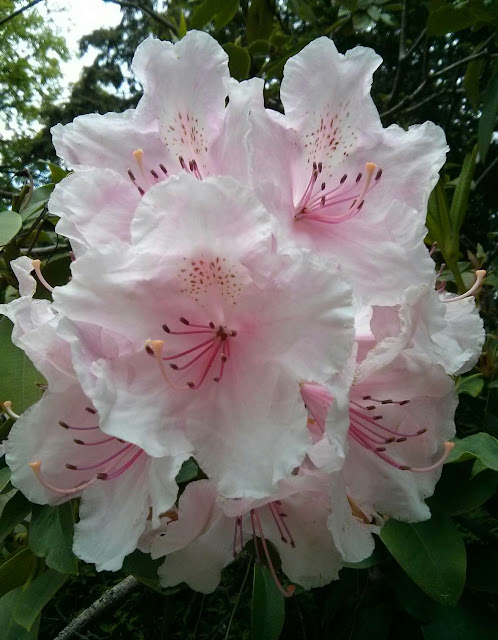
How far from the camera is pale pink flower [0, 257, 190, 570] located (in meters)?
0.64

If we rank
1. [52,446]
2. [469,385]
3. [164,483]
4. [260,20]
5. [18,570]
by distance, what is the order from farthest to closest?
[260,20]
[469,385]
[18,570]
[52,446]
[164,483]

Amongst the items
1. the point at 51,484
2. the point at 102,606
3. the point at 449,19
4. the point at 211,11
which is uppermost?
the point at 211,11

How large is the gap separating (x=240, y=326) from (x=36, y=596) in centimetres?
59

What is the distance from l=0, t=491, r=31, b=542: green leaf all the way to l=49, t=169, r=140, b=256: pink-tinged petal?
411mm

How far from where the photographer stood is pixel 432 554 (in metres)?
0.84

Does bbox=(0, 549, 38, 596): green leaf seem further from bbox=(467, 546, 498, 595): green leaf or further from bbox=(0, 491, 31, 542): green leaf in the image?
bbox=(467, 546, 498, 595): green leaf

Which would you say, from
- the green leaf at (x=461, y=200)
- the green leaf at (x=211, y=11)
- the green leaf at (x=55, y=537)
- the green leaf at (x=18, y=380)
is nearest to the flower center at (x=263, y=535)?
the green leaf at (x=55, y=537)

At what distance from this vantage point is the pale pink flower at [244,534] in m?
0.72

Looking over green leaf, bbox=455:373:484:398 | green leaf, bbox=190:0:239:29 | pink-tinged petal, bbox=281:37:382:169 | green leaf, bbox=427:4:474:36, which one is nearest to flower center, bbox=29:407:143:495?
pink-tinged petal, bbox=281:37:382:169

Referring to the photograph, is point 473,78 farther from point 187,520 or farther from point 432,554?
point 187,520

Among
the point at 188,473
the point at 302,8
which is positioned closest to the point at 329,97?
the point at 188,473

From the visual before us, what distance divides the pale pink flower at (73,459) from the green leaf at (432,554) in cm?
39

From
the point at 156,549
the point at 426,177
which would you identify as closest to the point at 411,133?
the point at 426,177

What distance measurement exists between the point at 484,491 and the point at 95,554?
0.59m
